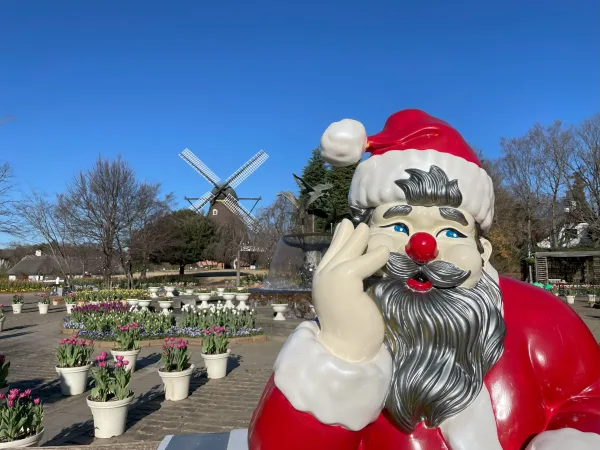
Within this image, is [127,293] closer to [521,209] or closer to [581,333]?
[581,333]

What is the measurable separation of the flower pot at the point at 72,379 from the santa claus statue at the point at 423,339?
18.2 feet

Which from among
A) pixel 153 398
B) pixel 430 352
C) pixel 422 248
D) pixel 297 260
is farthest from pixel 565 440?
pixel 297 260

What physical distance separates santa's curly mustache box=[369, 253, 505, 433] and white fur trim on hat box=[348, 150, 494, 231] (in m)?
0.31

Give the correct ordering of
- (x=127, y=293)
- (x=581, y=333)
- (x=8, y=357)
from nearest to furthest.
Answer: (x=581, y=333) < (x=8, y=357) < (x=127, y=293)

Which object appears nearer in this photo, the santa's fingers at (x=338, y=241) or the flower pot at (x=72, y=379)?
the santa's fingers at (x=338, y=241)

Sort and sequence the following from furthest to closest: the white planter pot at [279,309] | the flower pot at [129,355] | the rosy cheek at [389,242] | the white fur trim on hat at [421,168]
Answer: the white planter pot at [279,309] < the flower pot at [129,355] < the white fur trim on hat at [421,168] < the rosy cheek at [389,242]

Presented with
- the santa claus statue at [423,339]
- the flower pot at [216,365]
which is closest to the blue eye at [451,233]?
the santa claus statue at [423,339]

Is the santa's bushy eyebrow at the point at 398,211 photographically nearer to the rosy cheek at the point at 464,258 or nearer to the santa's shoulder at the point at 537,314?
the rosy cheek at the point at 464,258

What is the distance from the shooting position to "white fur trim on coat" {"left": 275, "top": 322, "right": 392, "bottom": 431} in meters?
1.58

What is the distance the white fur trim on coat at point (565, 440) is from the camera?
1.54 m

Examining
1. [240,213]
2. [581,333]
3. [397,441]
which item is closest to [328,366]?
[397,441]

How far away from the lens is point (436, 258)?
1.76 meters

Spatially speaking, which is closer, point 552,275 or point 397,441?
point 397,441

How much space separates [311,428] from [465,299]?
2.37ft
